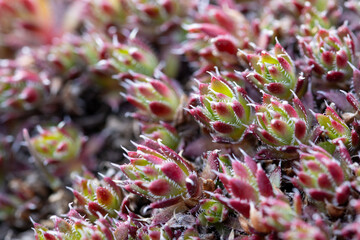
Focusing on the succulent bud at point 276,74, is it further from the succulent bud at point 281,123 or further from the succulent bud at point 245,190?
the succulent bud at point 245,190

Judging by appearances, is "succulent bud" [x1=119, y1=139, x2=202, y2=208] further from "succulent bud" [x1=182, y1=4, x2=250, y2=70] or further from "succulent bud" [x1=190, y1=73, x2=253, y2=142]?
"succulent bud" [x1=182, y1=4, x2=250, y2=70]

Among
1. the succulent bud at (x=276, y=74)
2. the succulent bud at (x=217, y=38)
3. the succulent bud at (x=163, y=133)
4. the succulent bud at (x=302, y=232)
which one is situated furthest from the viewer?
the succulent bud at (x=217, y=38)

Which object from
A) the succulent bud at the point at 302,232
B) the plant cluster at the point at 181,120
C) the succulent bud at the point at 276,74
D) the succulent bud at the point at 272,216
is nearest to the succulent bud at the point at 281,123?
the plant cluster at the point at 181,120

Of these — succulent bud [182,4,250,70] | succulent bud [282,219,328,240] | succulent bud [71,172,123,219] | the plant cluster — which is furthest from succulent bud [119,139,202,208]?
succulent bud [182,4,250,70]

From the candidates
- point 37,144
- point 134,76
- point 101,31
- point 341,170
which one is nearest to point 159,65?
point 134,76

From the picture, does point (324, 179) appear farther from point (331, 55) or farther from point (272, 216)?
point (331, 55)

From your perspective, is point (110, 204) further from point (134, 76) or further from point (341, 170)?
point (341, 170)
